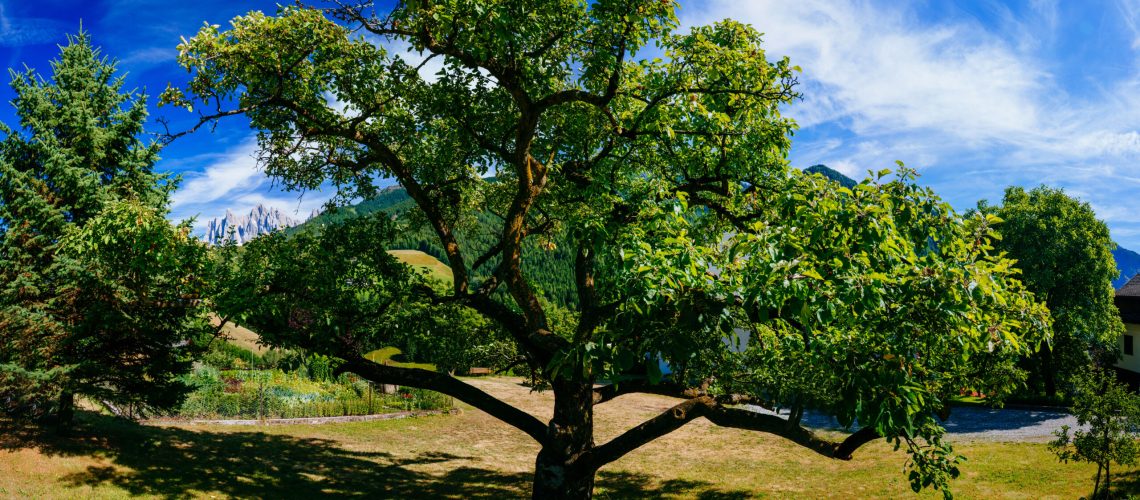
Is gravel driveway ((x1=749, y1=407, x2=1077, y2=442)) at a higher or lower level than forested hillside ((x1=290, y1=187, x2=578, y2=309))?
lower

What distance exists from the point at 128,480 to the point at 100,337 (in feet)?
12.3

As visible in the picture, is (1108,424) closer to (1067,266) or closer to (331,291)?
(331,291)

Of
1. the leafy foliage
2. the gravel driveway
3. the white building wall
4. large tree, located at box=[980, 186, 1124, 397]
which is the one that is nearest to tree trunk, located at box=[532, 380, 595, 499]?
the leafy foliage

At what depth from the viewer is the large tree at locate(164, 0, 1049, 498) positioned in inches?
255

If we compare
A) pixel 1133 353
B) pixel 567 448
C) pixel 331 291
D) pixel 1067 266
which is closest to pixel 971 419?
pixel 1067 266

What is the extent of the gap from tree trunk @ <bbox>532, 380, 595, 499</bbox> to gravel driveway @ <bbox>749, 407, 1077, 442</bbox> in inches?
748

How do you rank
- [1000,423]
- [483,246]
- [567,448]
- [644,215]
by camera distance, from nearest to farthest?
[644,215] < [567,448] < [1000,423] < [483,246]

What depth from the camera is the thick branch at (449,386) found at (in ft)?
38.0

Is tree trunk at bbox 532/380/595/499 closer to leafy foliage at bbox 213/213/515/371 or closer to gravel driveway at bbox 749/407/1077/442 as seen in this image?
leafy foliage at bbox 213/213/515/371

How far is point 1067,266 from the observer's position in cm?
2905

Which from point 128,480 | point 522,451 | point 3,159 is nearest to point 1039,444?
point 522,451

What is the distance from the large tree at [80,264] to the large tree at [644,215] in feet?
12.0

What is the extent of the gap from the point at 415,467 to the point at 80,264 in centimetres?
947

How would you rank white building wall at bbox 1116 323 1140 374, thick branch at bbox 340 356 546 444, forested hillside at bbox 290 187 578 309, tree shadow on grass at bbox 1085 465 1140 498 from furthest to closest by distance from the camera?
white building wall at bbox 1116 323 1140 374, forested hillside at bbox 290 187 578 309, tree shadow on grass at bbox 1085 465 1140 498, thick branch at bbox 340 356 546 444
